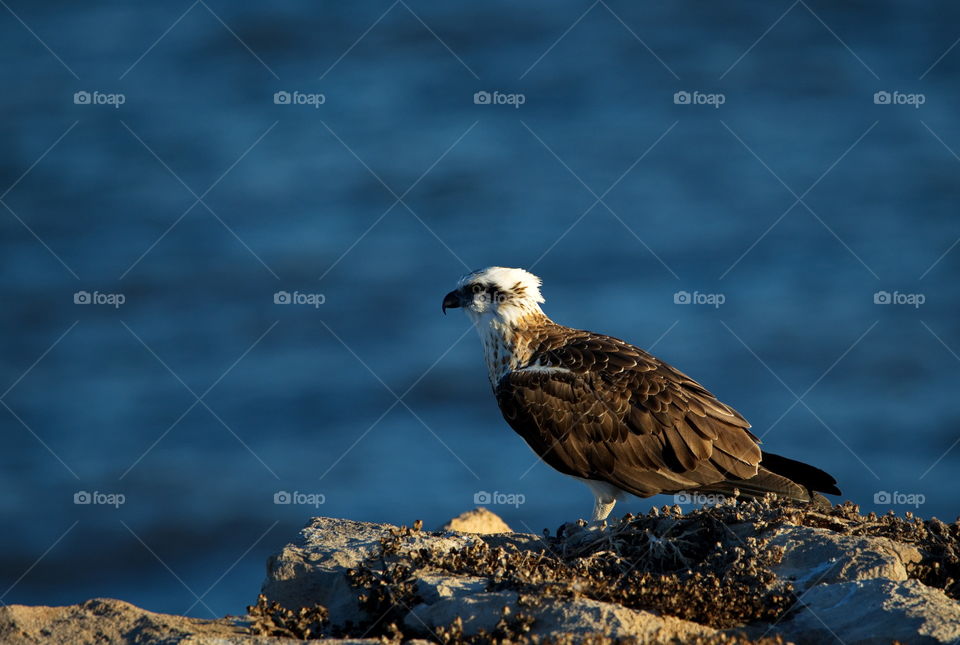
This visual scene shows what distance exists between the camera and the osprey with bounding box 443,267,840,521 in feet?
31.0

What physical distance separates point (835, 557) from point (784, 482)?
2748 millimetres

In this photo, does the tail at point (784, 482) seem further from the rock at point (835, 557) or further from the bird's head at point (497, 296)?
the bird's head at point (497, 296)

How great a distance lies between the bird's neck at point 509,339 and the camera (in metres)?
10.5

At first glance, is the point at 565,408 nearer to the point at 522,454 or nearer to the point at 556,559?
the point at 556,559

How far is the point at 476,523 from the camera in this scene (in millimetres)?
9438

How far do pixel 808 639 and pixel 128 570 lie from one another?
34.6ft

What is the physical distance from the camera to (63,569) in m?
14.3

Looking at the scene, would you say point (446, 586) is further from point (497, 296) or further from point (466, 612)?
point (497, 296)

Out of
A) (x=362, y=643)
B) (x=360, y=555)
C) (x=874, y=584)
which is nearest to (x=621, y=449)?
(x=360, y=555)

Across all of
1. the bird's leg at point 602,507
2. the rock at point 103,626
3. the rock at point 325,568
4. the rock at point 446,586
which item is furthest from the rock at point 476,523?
the rock at point 103,626

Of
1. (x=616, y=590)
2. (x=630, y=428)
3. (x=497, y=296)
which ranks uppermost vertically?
(x=497, y=296)

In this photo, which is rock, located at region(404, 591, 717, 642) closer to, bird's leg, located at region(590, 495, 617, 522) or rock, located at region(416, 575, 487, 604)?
rock, located at region(416, 575, 487, 604)

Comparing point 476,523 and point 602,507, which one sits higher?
point 602,507

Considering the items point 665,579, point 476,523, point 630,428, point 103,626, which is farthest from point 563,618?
point 630,428
